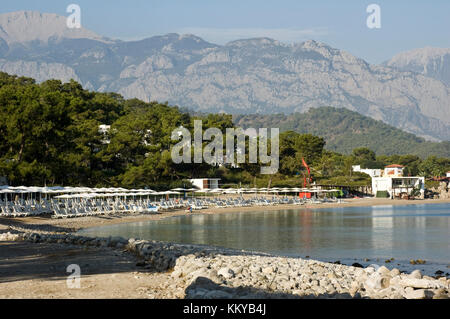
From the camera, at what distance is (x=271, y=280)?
9969 millimetres

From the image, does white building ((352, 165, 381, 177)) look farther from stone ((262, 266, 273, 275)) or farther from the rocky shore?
stone ((262, 266, 273, 275))

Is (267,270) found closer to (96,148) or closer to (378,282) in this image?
(378,282)

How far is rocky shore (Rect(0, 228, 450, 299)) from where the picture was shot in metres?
8.58

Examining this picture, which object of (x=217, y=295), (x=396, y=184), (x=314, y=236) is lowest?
(x=396, y=184)

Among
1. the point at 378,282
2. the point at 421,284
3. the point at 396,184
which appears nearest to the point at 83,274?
the point at 378,282

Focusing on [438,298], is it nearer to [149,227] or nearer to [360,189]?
[149,227]

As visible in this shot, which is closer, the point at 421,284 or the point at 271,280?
the point at 421,284

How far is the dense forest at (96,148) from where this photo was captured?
110 ft

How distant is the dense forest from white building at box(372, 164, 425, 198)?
8.04 ft

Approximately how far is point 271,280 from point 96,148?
4043cm

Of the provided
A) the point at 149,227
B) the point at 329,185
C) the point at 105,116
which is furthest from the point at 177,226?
the point at 329,185

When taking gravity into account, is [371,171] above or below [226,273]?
below

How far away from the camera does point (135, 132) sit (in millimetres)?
52625

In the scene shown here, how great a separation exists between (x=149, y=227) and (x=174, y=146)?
2629cm
